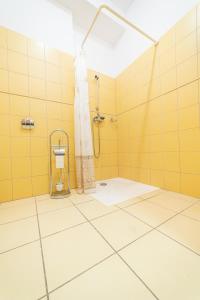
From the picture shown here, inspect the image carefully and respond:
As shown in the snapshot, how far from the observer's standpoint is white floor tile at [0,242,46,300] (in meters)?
0.45

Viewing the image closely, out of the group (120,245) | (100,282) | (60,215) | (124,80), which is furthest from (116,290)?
(124,80)

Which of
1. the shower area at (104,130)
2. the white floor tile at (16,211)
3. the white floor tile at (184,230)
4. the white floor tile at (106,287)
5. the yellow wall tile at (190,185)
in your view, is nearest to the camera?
the white floor tile at (106,287)

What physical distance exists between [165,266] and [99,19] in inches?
121

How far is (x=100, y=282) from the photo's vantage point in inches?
18.9

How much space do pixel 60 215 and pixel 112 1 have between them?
10.4 feet

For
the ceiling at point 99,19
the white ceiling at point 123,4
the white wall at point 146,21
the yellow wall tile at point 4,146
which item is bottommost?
the yellow wall tile at point 4,146

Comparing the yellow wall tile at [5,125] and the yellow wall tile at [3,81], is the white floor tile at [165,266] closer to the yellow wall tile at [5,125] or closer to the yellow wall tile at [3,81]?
the yellow wall tile at [5,125]

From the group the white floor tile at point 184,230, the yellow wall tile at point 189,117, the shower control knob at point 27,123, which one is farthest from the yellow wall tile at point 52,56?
the white floor tile at point 184,230

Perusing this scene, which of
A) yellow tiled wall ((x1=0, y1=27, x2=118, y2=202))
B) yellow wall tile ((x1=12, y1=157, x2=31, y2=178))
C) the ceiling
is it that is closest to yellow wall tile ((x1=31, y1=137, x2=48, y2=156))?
yellow tiled wall ((x1=0, y1=27, x2=118, y2=202))

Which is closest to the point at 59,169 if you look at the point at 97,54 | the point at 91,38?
the point at 97,54

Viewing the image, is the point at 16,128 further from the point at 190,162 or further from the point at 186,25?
the point at 186,25

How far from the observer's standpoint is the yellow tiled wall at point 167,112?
1250 mm

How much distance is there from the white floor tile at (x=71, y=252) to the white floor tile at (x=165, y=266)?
A: 0.14m

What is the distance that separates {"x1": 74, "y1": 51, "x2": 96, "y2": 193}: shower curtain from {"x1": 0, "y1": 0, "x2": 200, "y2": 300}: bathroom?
0.01m
